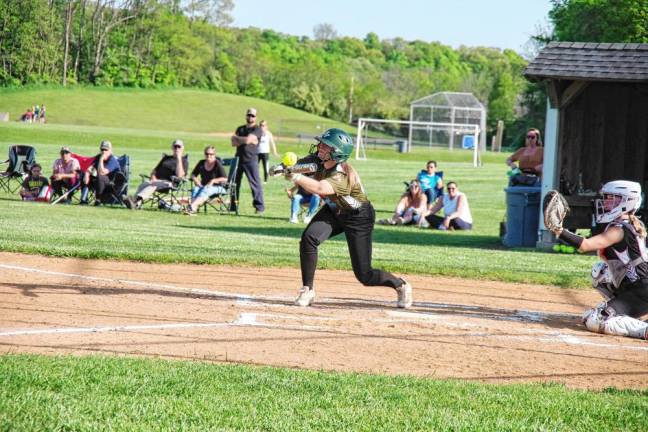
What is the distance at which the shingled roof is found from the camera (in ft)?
49.8

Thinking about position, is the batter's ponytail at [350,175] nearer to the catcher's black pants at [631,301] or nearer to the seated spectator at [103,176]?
the catcher's black pants at [631,301]

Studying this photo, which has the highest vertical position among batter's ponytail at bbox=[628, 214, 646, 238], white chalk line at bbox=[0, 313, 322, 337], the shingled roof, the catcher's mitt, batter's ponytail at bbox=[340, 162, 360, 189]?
the shingled roof

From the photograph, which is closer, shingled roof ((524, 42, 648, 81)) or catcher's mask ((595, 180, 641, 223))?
catcher's mask ((595, 180, 641, 223))

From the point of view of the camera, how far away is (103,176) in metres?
20.1

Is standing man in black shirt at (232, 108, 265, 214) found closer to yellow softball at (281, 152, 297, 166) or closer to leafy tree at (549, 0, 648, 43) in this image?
yellow softball at (281, 152, 297, 166)

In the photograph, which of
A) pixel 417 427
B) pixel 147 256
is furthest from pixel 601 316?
pixel 147 256

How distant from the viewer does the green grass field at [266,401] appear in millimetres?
5027

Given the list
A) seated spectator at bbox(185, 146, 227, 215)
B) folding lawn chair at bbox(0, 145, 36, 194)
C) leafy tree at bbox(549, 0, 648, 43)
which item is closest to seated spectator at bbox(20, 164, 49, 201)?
Result: folding lawn chair at bbox(0, 145, 36, 194)

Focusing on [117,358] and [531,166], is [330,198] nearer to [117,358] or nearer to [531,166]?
[117,358]

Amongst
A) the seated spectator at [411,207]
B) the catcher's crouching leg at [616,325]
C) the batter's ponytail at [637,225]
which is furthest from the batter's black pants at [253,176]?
the batter's ponytail at [637,225]

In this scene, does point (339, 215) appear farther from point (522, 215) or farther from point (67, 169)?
point (67, 169)

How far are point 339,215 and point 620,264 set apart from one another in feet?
8.31

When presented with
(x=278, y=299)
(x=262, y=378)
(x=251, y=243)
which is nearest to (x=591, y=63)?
(x=251, y=243)

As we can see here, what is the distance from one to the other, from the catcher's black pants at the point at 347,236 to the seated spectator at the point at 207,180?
10397mm
